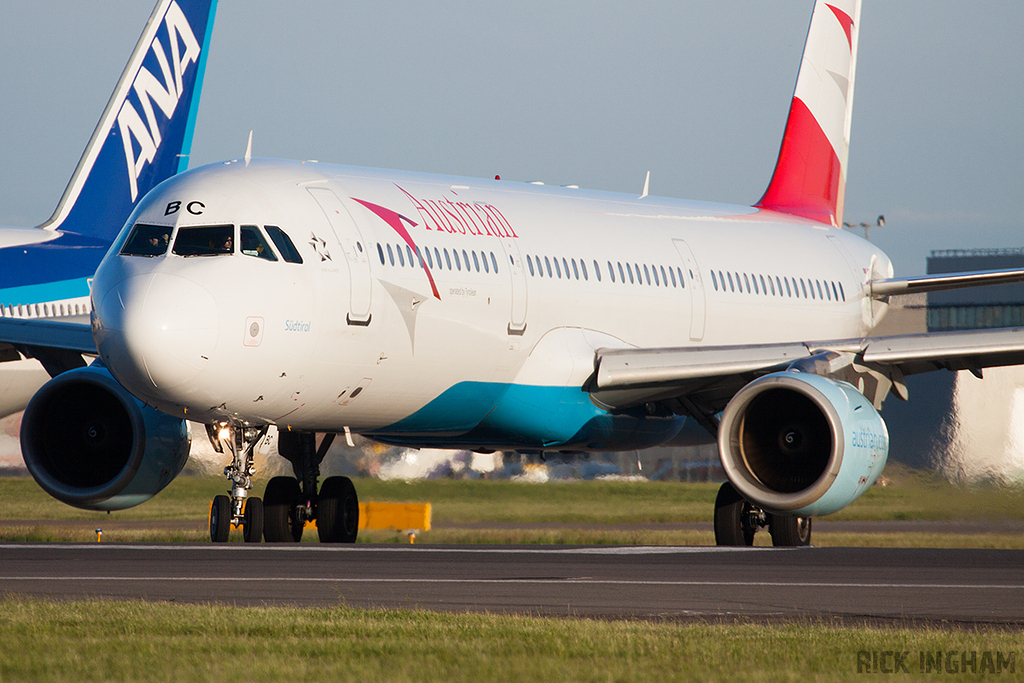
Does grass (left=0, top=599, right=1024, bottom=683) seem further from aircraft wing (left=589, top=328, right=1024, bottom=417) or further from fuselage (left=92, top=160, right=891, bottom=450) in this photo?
aircraft wing (left=589, top=328, right=1024, bottom=417)

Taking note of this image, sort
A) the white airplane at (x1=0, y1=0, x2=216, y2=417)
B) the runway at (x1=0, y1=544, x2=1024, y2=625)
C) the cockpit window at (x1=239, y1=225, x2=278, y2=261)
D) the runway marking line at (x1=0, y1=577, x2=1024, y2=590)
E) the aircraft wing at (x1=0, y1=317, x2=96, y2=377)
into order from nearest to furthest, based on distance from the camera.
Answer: the runway at (x1=0, y1=544, x2=1024, y2=625)
the runway marking line at (x1=0, y1=577, x2=1024, y2=590)
the cockpit window at (x1=239, y1=225, x2=278, y2=261)
the aircraft wing at (x1=0, y1=317, x2=96, y2=377)
the white airplane at (x1=0, y1=0, x2=216, y2=417)

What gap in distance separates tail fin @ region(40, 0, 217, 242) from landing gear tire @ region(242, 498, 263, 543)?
11670mm

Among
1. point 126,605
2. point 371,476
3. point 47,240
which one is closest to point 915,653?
point 126,605

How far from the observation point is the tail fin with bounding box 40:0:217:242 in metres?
27.3

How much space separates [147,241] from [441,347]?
3122mm

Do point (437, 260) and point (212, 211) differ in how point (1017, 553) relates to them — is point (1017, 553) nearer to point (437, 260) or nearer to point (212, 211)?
point (437, 260)

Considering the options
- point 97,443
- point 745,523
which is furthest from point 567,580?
point 97,443

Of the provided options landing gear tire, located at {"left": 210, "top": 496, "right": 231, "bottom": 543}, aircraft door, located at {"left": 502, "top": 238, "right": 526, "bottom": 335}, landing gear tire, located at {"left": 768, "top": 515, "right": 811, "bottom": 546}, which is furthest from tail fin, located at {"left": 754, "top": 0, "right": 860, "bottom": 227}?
landing gear tire, located at {"left": 210, "top": 496, "right": 231, "bottom": 543}

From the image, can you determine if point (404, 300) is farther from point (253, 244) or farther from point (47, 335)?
point (47, 335)

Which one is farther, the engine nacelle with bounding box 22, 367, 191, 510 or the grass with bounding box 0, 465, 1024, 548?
the grass with bounding box 0, 465, 1024, 548

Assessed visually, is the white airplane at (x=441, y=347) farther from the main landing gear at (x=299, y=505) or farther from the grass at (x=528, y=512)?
the grass at (x=528, y=512)

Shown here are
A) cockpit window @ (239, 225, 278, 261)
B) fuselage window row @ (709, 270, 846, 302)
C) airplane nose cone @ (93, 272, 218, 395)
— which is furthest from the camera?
fuselage window row @ (709, 270, 846, 302)

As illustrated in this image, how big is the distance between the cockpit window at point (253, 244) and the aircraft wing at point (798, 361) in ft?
14.3

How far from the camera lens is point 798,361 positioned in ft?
51.4
